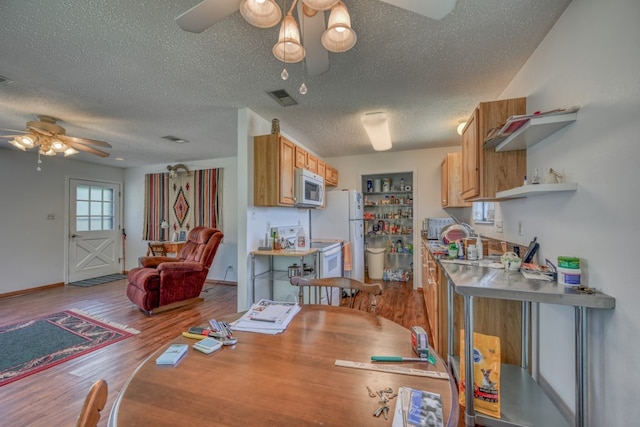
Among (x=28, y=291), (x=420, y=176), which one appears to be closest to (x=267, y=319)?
(x=420, y=176)

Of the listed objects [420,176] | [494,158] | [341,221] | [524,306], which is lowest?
[524,306]

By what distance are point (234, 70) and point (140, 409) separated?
7.25 feet

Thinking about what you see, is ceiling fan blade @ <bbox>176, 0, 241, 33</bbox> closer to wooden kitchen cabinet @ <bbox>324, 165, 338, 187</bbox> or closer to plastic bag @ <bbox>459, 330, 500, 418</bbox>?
plastic bag @ <bbox>459, 330, 500, 418</bbox>

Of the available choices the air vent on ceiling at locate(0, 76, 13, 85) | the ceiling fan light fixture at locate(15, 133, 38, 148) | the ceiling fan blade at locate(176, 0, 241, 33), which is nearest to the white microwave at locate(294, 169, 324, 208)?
the ceiling fan blade at locate(176, 0, 241, 33)

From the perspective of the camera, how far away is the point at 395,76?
90.3 inches

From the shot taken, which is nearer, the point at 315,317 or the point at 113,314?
the point at 315,317

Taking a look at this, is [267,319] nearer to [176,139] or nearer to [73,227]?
[176,139]

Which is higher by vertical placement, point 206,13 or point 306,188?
point 206,13

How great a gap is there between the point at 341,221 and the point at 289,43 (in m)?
3.28

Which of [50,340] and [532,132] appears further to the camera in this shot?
[50,340]

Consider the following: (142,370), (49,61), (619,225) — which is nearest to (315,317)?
(142,370)

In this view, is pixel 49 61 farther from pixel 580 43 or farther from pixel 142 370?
pixel 580 43

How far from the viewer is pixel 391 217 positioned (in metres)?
5.50

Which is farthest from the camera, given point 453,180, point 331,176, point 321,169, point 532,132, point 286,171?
point 331,176
